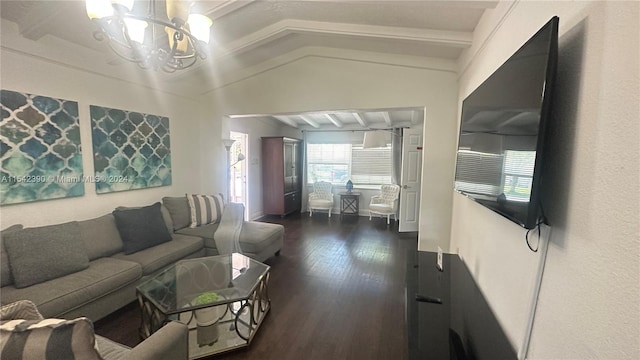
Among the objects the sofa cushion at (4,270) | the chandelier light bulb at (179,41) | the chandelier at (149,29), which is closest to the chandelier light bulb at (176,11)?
the chandelier at (149,29)

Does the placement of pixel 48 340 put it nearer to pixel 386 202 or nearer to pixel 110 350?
pixel 110 350

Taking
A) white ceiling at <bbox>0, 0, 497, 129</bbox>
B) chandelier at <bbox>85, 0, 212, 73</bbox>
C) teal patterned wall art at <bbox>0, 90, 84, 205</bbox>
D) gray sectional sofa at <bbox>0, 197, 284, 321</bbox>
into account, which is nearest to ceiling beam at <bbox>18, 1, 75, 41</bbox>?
white ceiling at <bbox>0, 0, 497, 129</bbox>

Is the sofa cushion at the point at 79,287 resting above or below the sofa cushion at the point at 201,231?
below

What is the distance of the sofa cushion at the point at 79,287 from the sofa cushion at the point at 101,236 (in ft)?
0.39

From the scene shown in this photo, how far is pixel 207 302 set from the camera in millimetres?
1927

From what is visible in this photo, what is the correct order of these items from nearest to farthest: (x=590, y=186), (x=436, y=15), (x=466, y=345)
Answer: (x=590, y=186)
(x=466, y=345)
(x=436, y=15)

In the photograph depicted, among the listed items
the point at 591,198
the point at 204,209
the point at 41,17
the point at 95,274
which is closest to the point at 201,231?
the point at 204,209

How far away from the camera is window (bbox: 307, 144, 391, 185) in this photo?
6734 millimetres

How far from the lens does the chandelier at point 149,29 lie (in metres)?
1.44

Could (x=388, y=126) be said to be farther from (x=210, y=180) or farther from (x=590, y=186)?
(x=590, y=186)

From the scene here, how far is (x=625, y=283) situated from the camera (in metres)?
0.62

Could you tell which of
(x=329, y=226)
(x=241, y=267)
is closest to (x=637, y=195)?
(x=241, y=267)

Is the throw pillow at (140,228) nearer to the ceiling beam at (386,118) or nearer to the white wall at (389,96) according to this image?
the white wall at (389,96)

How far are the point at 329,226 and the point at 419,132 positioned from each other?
2710mm
